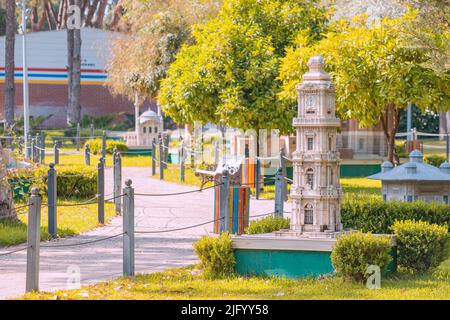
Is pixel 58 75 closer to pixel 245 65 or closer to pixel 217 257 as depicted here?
pixel 245 65

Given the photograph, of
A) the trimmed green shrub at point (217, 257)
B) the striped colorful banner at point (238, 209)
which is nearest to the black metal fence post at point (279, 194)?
the striped colorful banner at point (238, 209)

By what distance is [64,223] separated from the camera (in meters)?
16.5

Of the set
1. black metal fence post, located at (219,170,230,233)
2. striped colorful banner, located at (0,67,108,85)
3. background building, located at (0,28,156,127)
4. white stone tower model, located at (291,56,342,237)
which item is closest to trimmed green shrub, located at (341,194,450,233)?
black metal fence post, located at (219,170,230,233)

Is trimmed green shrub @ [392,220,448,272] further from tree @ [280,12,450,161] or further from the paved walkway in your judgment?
tree @ [280,12,450,161]

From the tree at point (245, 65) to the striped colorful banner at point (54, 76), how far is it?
104ft

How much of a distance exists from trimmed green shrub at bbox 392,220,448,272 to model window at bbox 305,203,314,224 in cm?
100

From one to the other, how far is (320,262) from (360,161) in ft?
68.8

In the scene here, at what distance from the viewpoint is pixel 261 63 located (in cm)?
2361

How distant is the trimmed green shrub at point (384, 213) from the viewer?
14289 millimetres

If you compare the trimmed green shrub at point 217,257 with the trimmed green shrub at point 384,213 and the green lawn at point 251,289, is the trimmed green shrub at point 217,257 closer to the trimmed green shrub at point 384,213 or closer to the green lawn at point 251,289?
the green lawn at point 251,289

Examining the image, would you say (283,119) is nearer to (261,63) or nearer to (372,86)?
(261,63)

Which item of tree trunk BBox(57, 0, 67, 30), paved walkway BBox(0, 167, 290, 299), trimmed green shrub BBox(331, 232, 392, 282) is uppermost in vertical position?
tree trunk BBox(57, 0, 67, 30)

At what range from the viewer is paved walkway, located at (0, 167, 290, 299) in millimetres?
11133
